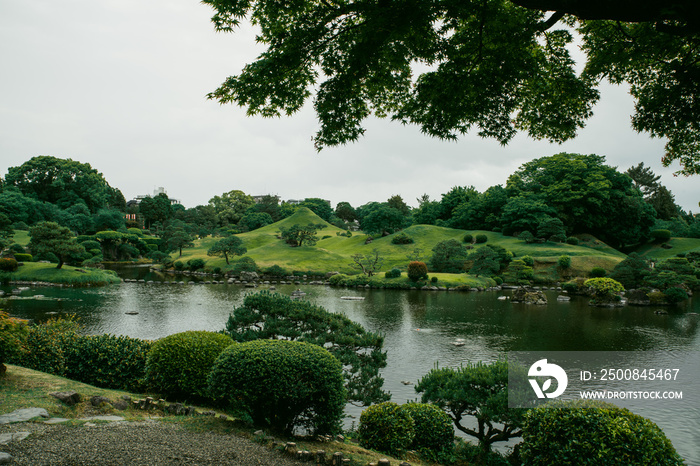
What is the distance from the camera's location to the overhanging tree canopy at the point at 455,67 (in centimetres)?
482

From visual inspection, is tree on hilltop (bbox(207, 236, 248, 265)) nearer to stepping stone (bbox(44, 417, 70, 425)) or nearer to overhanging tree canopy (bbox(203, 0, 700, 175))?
stepping stone (bbox(44, 417, 70, 425))

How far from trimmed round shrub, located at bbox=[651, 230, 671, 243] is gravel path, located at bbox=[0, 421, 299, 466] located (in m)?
67.9

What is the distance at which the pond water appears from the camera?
12945 mm

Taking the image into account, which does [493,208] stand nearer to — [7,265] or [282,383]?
[7,265]

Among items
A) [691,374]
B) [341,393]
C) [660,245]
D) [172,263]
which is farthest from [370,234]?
[341,393]

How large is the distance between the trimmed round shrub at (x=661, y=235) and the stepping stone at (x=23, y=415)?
6976cm

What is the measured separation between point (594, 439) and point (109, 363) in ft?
29.9

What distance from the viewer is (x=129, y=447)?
4.62m

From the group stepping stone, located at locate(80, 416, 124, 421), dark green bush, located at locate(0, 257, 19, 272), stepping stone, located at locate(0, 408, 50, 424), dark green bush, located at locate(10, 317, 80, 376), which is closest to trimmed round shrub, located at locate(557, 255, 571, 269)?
dark green bush, located at locate(10, 317, 80, 376)

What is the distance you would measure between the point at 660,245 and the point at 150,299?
64.4m

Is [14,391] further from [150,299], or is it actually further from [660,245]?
[660,245]

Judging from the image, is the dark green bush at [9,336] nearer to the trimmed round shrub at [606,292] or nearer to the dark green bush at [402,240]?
the trimmed round shrub at [606,292]

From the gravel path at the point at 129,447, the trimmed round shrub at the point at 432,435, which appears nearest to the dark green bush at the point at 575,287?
the trimmed round shrub at the point at 432,435

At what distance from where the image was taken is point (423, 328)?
2005 cm
